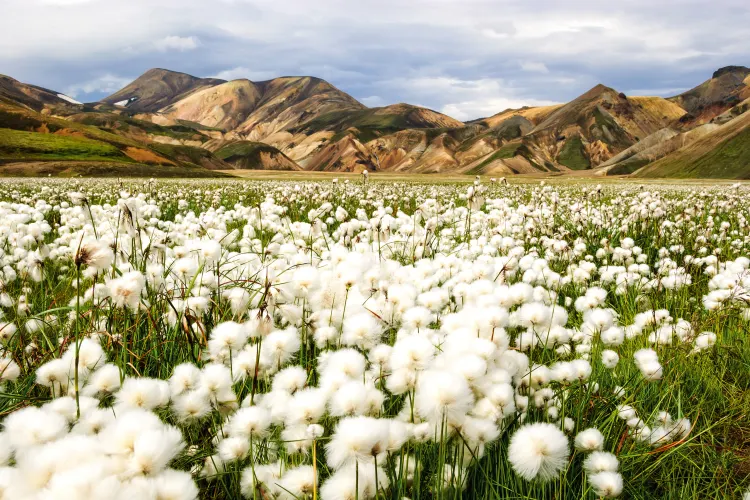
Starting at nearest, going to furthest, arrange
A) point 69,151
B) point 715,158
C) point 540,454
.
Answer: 1. point 540,454
2. point 69,151
3. point 715,158

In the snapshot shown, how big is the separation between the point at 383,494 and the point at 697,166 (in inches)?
5930

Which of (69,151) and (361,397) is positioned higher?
(69,151)

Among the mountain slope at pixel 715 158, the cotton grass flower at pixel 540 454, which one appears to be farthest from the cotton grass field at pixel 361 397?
the mountain slope at pixel 715 158

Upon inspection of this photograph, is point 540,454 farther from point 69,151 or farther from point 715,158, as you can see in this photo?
point 715,158

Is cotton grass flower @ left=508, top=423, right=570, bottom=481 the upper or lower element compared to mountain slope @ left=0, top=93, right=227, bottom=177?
lower

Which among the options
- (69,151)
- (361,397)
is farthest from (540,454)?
(69,151)

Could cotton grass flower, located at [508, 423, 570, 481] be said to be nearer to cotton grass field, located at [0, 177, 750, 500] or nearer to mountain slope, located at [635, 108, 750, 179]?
cotton grass field, located at [0, 177, 750, 500]

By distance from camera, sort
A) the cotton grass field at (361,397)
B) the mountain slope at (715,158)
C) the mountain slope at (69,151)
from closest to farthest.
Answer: the cotton grass field at (361,397) < the mountain slope at (69,151) < the mountain slope at (715,158)

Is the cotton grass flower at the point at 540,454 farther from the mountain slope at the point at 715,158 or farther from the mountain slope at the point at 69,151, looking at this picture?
the mountain slope at the point at 715,158

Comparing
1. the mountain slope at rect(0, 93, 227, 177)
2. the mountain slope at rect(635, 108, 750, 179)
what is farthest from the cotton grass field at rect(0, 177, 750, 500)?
the mountain slope at rect(635, 108, 750, 179)

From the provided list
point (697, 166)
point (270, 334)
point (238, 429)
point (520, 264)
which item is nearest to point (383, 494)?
point (238, 429)

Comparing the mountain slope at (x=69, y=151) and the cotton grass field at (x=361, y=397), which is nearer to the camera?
the cotton grass field at (x=361, y=397)

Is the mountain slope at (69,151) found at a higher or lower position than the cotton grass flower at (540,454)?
higher

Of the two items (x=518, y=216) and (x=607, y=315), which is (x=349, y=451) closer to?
(x=607, y=315)
